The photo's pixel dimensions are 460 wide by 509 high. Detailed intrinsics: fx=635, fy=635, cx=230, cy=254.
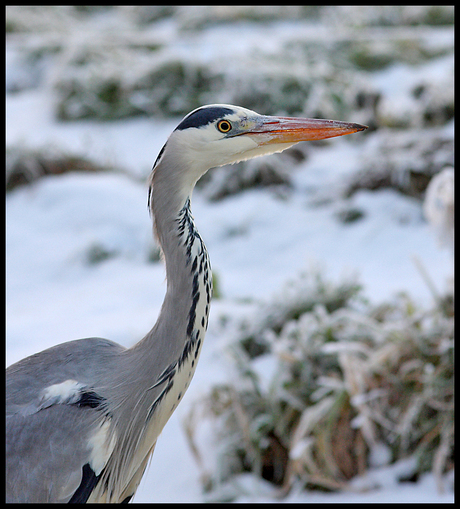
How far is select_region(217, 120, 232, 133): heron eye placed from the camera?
1.37 meters

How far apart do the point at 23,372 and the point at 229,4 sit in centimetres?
751

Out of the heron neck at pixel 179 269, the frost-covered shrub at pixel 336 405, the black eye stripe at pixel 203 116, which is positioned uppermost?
the black eye stripe at pixel 203 116

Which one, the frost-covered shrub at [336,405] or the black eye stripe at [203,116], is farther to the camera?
the frost-covered shrub at [336,405]

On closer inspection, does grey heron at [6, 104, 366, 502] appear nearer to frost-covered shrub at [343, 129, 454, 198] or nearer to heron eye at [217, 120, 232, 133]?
heron eye at [217, 120, 232, 133]

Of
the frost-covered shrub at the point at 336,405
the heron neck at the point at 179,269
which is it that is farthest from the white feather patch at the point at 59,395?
the frost-covered shrub at the point at 336,405

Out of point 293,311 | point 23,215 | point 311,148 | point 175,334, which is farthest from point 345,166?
point 175,334

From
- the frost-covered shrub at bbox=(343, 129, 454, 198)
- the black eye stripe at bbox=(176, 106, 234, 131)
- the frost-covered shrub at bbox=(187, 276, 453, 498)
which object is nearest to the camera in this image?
the black eye stripe at bbox=(176, 106, 234, 131)

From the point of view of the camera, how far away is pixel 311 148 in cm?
529

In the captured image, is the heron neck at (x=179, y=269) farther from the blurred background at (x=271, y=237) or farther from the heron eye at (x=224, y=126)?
the blurred background at (x=271, y=237)

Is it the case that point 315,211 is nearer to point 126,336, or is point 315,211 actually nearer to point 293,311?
point 293,311

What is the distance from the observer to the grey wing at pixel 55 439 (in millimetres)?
1366

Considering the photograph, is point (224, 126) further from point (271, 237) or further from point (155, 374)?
point (271, 237)

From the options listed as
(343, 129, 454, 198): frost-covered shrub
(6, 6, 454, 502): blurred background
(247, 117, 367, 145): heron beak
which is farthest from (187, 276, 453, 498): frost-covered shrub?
(343, 129, 454, 198): frost-covered shrub

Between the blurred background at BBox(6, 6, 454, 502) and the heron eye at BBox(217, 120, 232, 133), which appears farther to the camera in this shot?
the blurred background at BBox(6, 6, 454, 502)
